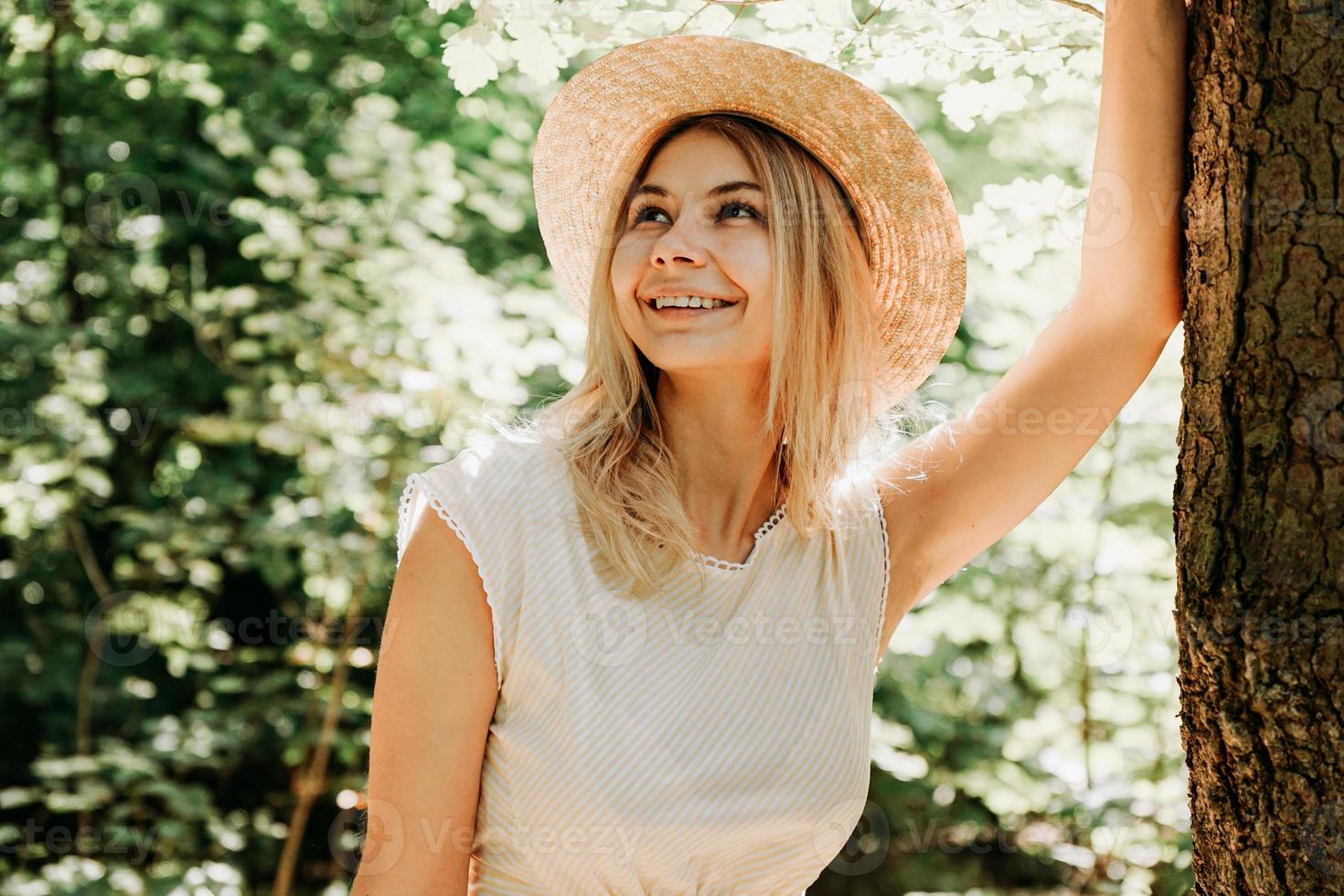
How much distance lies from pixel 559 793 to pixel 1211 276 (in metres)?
1.06

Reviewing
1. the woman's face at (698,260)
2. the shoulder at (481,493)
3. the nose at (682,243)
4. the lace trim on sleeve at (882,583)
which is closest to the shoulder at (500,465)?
the shoulder at (481,493)

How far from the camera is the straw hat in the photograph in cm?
192

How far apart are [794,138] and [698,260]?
314 mm

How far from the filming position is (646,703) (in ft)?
5.81

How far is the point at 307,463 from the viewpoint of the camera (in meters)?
3.99

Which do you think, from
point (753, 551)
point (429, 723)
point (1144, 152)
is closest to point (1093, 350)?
point (1144, 152)

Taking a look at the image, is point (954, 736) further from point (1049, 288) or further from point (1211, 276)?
point (1211, 276)

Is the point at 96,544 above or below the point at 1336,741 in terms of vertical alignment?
below

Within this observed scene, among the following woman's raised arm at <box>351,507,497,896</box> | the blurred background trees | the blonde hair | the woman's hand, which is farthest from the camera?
the blurred background trees

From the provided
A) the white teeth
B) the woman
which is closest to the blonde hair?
the woman

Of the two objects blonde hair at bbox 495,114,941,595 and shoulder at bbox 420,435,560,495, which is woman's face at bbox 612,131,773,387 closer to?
blonde hair at bbox 495,114,941,595

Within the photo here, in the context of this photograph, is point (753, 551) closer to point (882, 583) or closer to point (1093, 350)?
point (882, 583)

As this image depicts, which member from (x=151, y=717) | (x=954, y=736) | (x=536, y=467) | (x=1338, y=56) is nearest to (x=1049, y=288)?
(x=954, y=736)

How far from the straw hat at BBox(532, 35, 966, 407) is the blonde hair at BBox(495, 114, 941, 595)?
0.04 m
